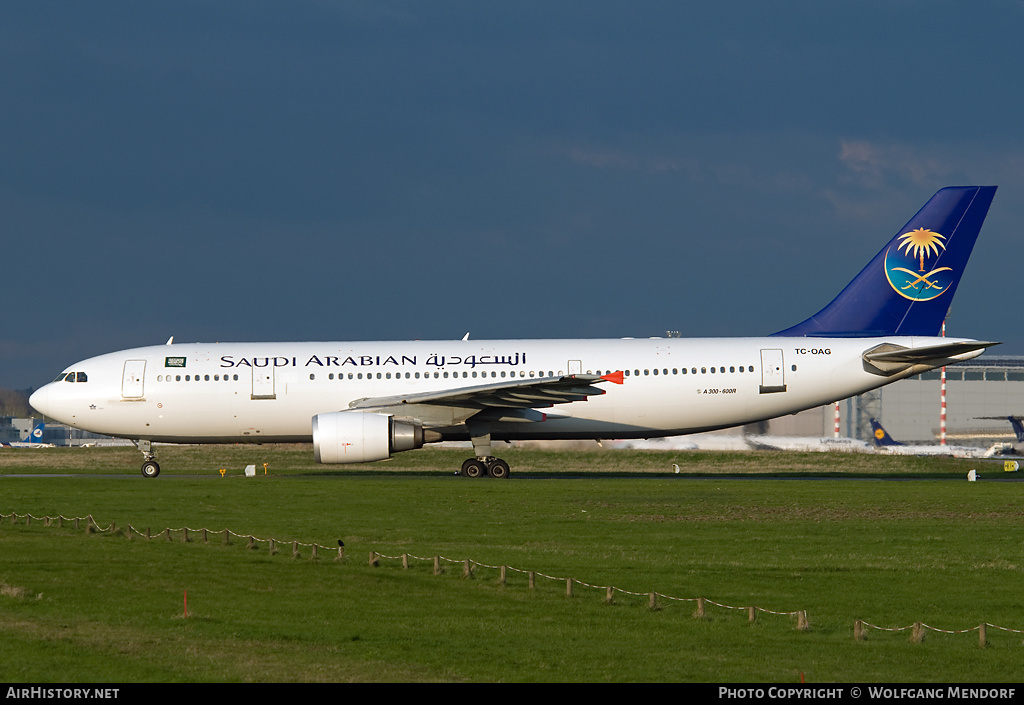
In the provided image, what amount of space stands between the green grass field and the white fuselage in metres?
2.36

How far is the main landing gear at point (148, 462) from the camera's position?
119ft

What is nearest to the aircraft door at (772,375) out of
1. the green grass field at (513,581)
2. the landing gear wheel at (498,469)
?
the green grass field at (513,581)

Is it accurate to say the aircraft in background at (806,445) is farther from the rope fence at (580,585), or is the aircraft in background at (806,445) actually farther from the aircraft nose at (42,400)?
the rope fence at (580,585)

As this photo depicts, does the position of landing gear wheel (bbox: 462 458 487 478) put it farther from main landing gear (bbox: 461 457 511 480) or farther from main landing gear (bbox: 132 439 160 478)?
main landing gear (bbox: 132 439 160 478)

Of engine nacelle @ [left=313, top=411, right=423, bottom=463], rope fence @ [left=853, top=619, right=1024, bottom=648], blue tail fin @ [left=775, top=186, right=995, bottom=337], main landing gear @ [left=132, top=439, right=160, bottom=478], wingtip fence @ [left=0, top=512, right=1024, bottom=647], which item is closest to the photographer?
rope fence @ [left=853, top=619, right=1024, bottom=648]

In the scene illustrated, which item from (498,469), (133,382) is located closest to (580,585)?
(498,469)

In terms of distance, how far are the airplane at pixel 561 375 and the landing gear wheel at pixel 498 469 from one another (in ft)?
0.24

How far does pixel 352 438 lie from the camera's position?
32.1 m

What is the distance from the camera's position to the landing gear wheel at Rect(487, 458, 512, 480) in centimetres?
3506

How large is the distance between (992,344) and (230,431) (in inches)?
892

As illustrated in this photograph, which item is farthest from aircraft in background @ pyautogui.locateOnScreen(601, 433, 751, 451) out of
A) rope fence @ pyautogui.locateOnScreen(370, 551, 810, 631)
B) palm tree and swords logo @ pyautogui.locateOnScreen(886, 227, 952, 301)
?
rope fence @ pyautogui.locateOnScreen(370, 551, 810, 631)

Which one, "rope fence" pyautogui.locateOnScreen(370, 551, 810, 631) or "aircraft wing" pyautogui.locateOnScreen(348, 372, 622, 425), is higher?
"aircraft wing" pyautogui.locateOnScreen(348, 372, 622, 425)

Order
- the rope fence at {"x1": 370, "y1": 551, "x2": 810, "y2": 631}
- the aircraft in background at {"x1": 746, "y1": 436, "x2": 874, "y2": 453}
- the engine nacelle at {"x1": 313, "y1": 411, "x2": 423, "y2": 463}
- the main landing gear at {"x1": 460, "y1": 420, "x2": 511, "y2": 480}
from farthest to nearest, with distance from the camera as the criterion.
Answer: the aircraft in background at {"x1": 746, "y1": 436, "x2": 874, "y2": 453}
the main landing gear at {"x1": 460, "y1": 420, "x2": 511, "y2": 480}
the engine nacelle at {"x1": 313, "y1": 411, "x2": 423, "y2": 463}
the rope fence at {"x1": 370, "y1": 551, "x2": 810, "y2": 631}

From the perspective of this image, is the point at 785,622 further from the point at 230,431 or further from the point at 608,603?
the point at 230,431
